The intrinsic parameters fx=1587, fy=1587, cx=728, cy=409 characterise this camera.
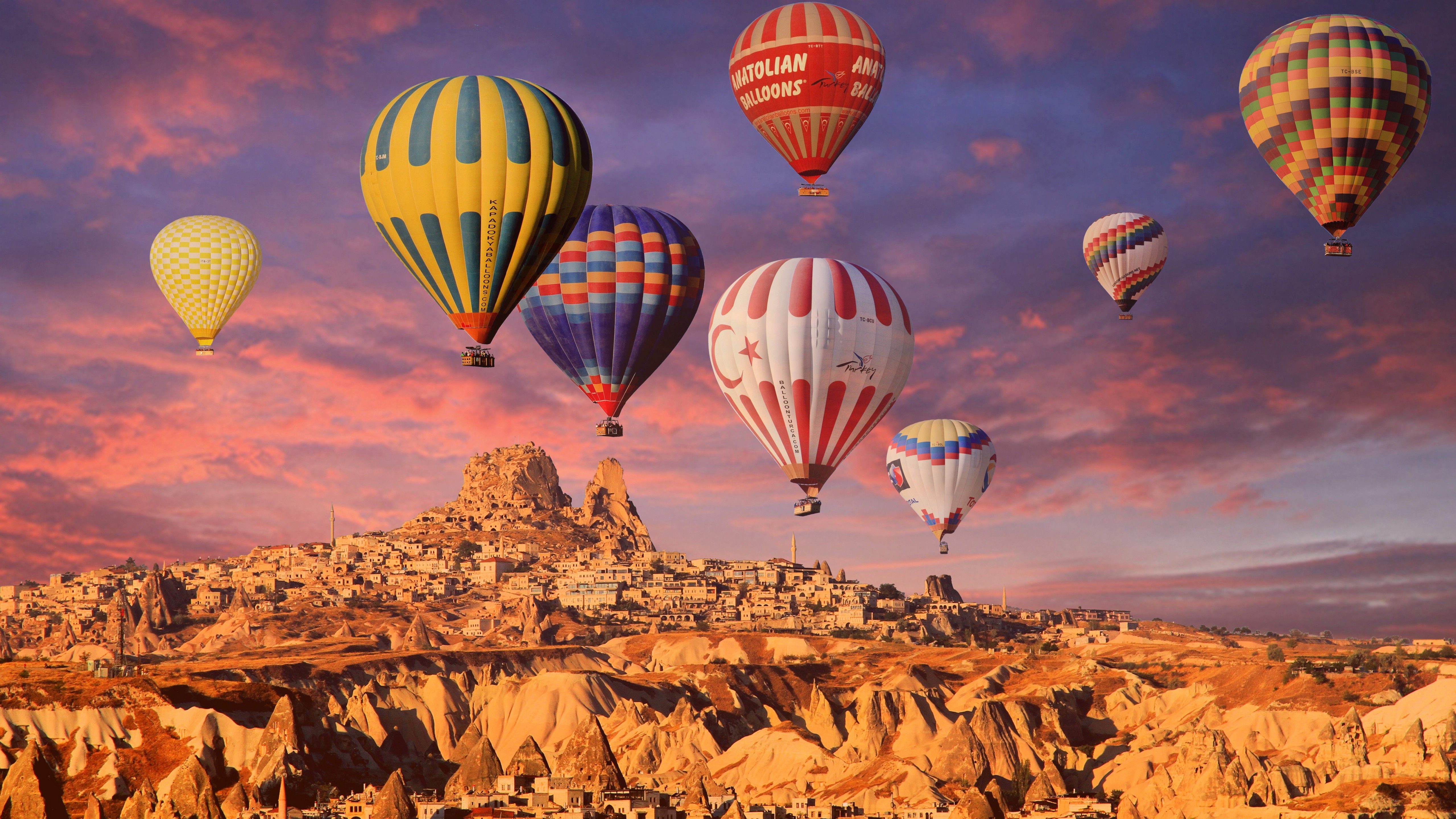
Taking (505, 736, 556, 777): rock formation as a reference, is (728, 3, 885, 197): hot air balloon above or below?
above

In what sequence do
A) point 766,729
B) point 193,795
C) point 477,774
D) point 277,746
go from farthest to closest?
point 766,729, point 477,774, point 277,746, point 193,795

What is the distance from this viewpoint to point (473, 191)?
59938 mm

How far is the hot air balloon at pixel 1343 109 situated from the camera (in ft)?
231

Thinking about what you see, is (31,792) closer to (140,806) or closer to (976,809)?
(140,806)

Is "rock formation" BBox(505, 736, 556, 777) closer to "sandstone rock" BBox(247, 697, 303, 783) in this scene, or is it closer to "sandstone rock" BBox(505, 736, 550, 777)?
"sandstone rock" BBox(505, 736, 550, 777)

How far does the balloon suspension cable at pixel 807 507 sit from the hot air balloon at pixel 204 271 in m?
41.8

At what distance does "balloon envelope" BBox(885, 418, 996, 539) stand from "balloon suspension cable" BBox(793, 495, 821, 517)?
110 feet

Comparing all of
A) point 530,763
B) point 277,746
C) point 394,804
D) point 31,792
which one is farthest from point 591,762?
point 31,792

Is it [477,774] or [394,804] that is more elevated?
[477,774]

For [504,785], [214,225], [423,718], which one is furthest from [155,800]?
[423,718]

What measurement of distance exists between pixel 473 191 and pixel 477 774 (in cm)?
6074

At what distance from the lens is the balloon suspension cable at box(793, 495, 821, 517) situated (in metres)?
71.1

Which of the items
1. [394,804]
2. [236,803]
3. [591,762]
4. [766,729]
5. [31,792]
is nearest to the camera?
[394,804]

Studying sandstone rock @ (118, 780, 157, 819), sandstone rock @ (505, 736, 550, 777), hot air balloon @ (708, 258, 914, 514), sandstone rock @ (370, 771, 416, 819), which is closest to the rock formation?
sandstone rock @ (505, 736, 550, 777)
